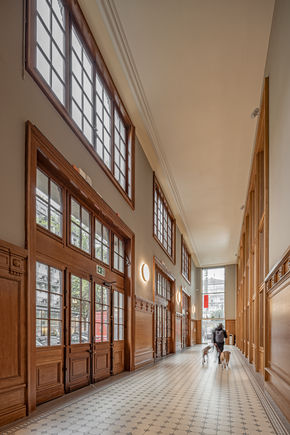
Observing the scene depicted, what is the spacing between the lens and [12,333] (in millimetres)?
3420

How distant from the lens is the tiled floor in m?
3.51

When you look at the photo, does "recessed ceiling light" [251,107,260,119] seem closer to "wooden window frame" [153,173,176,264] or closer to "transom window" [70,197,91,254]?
"wooden window frame" [153,173,176,264]

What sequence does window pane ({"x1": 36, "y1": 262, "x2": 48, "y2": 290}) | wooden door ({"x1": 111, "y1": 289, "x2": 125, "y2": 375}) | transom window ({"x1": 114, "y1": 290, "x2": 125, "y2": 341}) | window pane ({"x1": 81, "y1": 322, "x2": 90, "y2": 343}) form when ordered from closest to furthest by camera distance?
window pane ({"x1": 36, "y1": 262, "x2": 48, "y2": 290}) → window pane ({"x1": 81, "y1": 322, "x2": 90, "y2": 343}) → wooden door ({"x1": 111, "y1": 289, "x2": 125, "y2": 375}) → transom window ({"x1": 114, "y1": 290, "x2": 125, "y2": 341})

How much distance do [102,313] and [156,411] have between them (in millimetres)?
2527

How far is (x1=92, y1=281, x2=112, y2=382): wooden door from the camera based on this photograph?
19.9 feet

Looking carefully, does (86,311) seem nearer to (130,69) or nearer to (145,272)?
(145,272)

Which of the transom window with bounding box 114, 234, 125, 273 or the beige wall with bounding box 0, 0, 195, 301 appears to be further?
the transom window with bounding box 114, 234, 125, 273

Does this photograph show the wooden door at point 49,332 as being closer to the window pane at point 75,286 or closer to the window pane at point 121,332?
the window pane at point 75,286

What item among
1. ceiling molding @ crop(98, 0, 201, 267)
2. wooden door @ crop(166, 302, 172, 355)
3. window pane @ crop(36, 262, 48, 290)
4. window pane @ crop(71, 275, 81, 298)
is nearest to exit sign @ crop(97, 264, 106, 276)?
window pane @ crop(71, 275, 81, 298)

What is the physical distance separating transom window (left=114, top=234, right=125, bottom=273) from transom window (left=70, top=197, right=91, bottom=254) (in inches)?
59.0

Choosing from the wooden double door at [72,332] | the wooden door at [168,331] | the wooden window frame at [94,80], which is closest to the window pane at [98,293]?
the wooden double door at [72,332]

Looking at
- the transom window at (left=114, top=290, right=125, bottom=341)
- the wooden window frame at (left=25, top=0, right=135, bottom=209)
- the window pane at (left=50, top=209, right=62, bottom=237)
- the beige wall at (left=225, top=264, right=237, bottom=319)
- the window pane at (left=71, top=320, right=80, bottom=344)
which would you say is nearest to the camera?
the wooden window frame at (left=25, top=0, right=135, bottom=209)

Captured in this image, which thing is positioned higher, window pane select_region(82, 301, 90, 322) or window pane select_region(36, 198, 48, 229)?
window pane select_region(36, 198, 48, 229)

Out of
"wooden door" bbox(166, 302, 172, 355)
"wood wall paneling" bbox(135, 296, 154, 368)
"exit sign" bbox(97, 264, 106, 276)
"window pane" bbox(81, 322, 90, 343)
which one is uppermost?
"exit sign" bbox(97, 264, 106, 276)
